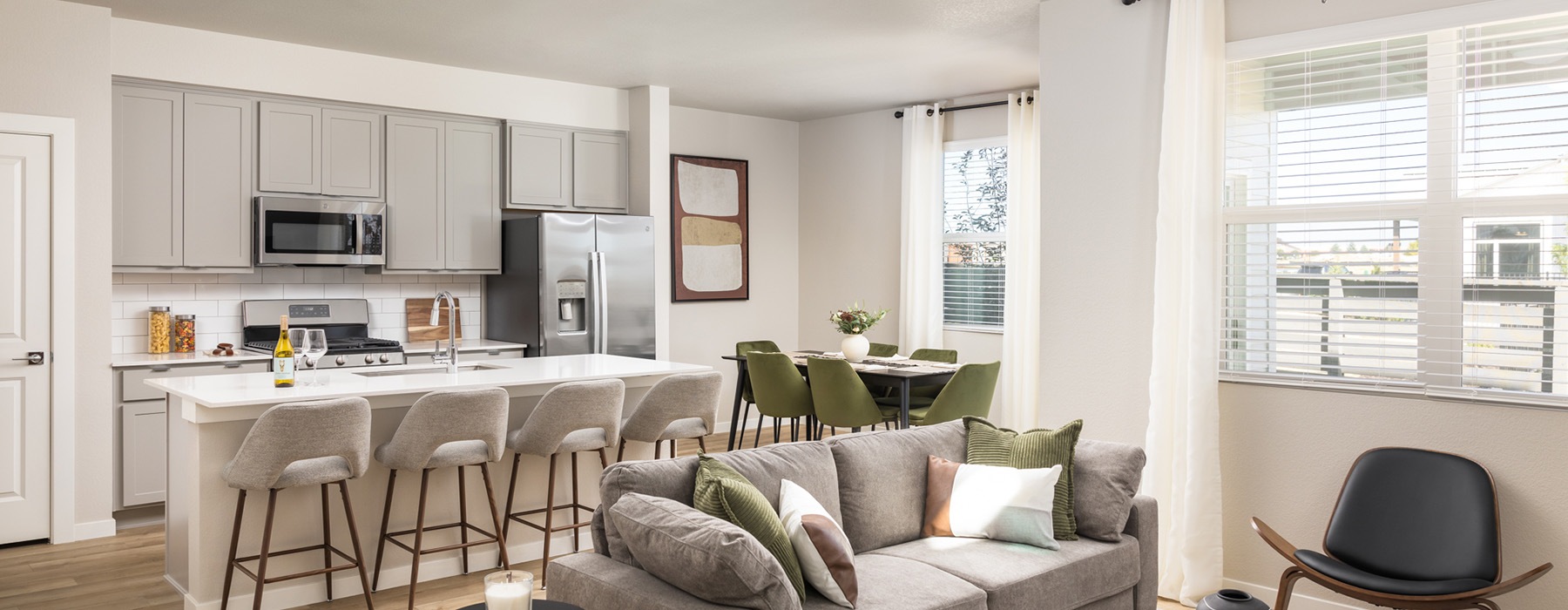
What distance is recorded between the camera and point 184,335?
5.54 meters

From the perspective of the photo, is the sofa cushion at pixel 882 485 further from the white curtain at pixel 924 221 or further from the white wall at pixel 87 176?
the white curtain at pixel 924 221

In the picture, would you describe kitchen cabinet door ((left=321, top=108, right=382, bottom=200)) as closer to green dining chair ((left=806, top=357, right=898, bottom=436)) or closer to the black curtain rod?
green dining chair ((left=806, top=357, right=898, bottom=436))

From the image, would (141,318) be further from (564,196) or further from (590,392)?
(590,392)

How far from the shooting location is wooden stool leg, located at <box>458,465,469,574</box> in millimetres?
4102

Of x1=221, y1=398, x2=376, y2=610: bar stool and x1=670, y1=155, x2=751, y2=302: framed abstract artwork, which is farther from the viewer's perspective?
x1=670, y1=155, x2=751, y2=302: framed abstract artwork

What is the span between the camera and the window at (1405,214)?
339 cm

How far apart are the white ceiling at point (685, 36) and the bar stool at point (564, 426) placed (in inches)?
76.6

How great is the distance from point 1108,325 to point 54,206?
4863mm

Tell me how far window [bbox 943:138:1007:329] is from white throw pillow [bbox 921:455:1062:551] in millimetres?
3985

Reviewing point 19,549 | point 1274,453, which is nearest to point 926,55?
point 1274,453

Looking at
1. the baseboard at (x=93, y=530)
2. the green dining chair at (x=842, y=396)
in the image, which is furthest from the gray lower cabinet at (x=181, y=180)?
the green dining chair at (x=842, y=396)

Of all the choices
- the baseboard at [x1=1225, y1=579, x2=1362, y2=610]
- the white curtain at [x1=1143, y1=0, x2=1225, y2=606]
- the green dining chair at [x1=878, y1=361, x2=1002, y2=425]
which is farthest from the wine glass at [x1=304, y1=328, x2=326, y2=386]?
the baseboard at [x1=1225, y1=579, x2=1362, y2=610]

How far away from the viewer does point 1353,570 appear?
132 inches

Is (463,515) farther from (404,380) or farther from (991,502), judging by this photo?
(991,502)
